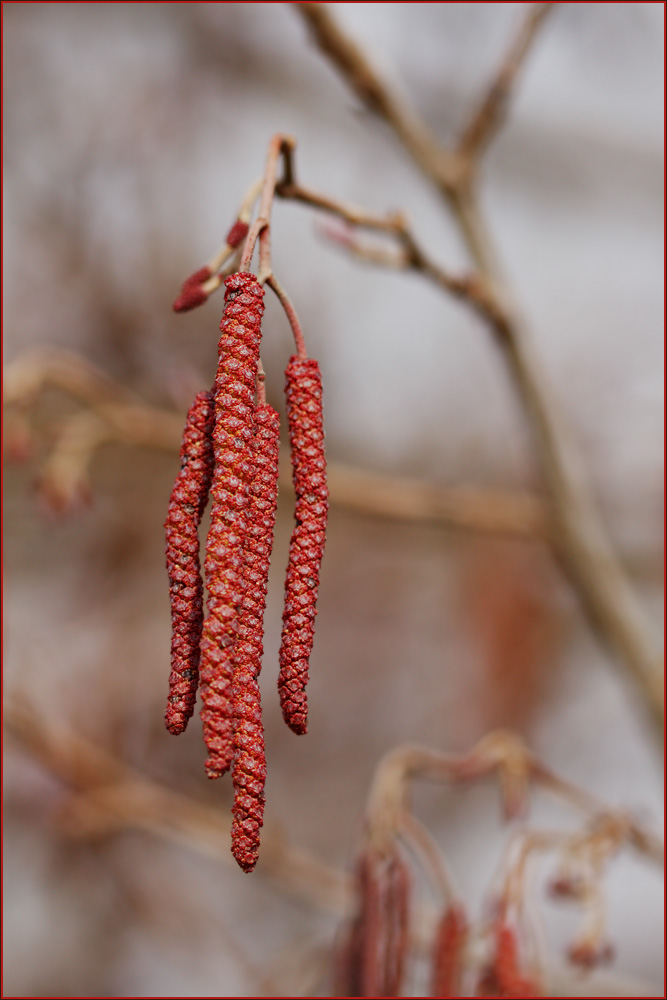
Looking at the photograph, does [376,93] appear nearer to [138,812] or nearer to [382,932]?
[382,932]

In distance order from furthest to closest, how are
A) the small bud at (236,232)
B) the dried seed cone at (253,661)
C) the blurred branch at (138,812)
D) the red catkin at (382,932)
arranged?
the blurred branch at (138,812)
the red catkin at (382,932)
the small bud at (236,232)
the dried seed cone at (253,661)

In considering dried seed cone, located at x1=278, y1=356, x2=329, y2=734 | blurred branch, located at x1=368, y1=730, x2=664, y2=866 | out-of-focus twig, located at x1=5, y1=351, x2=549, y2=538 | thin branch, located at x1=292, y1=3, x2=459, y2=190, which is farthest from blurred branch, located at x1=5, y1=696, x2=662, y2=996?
thin branch, located at x1=292, y1=3, x2=459, y2=190

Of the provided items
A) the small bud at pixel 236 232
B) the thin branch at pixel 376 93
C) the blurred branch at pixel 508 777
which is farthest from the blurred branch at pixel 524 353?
the small bud at pixel 236 232

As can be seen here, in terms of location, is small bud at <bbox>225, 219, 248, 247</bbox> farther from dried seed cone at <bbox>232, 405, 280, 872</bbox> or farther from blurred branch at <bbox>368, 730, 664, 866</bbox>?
blurred branch at <bbox>368, 730, 664, 866</bbox>

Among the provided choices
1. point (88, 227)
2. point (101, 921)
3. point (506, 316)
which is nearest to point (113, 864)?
point (101, 921)

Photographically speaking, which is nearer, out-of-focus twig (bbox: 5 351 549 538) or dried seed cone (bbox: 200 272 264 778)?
dried seed cone (bbox: 200 272 264 778)

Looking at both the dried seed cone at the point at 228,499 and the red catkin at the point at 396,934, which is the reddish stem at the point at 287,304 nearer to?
the dried seed cone at the point at 228,499
